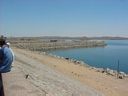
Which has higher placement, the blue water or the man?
the man

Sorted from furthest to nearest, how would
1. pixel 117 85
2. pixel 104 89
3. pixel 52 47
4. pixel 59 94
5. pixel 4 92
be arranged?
pixel 52 47 < pixel 117 85 < pixel 104 89 < pixel 59 94 < pixel 4 92

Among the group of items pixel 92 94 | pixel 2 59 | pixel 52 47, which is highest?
pixel 2 59

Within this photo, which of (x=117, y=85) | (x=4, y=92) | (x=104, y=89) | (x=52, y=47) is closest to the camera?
(x=4, y=92)

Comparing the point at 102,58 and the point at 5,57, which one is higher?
the point at 5,57

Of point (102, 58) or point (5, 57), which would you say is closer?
point (5, 57)

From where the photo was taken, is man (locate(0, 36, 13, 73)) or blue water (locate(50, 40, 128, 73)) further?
blue water (locate(50, 40, 128, 73))

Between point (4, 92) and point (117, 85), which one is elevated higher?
point (4, 92)

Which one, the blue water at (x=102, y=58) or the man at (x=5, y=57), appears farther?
the blue water at (x=102, y=58)

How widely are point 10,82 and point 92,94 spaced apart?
208 inches

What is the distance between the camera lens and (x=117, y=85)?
56.2 ft

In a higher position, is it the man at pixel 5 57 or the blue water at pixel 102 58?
the man at pixel 5 57

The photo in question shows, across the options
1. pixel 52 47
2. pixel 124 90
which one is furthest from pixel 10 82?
pixel 52 47

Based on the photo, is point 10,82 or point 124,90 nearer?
point 10,82

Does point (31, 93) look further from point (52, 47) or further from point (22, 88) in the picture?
point (52, 47)
